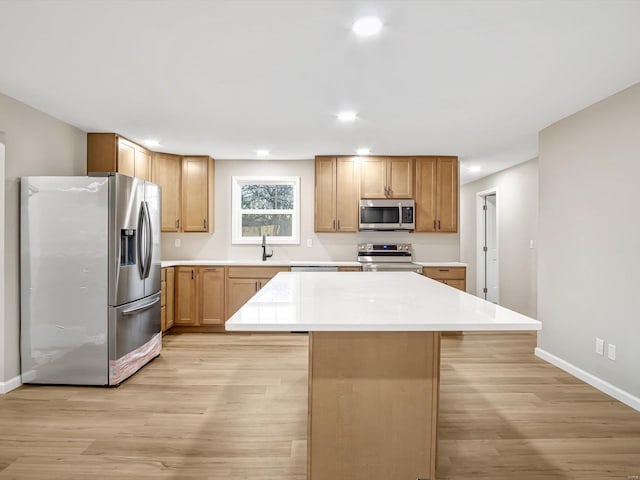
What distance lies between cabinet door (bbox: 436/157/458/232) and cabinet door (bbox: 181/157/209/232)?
3219 mm

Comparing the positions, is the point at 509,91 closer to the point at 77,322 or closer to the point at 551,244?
the point at 551,244

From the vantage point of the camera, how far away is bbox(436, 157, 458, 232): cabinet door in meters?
4.90

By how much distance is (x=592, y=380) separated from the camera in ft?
9.82

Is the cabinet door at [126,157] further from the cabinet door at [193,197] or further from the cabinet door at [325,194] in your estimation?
the cabinet door at [325,194]

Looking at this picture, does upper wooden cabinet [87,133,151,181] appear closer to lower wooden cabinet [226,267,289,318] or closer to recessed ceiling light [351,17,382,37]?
lower wooden cabinet [226,267,289,318]

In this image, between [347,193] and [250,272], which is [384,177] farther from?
[250,272]

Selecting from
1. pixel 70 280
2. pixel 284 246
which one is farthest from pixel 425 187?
pixel 70 280

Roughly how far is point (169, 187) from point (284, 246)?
1.77 meters

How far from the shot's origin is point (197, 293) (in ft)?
15.2

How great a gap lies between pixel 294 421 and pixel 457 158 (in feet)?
13.2

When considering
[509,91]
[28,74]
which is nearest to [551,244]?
[509,91]

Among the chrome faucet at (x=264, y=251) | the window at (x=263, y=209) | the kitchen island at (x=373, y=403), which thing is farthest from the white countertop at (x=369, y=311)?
the window at (x=263, y=209)

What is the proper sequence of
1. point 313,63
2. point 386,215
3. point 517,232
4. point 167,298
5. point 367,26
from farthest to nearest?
point 517,232 → point 386,215 → point 167,298 → point 313,63 → point 367,26

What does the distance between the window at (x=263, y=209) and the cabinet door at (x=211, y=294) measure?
72 centimetres
